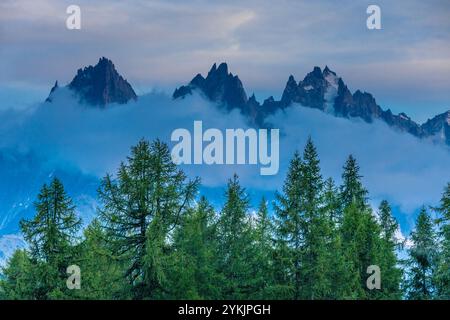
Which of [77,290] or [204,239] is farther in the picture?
[204,239]

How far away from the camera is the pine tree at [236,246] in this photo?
40062mm

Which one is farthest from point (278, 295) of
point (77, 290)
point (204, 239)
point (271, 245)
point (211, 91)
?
point (211, 91)

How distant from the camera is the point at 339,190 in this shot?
51062 millimetres

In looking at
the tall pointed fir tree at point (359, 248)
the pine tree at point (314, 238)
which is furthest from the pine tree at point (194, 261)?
the tall pointed fir tree at point (359, 248)

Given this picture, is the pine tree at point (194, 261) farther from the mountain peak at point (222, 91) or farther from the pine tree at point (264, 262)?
the mountain peak at point (222, 91)

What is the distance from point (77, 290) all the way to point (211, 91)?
157 meters

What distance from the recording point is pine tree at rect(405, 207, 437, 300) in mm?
51250

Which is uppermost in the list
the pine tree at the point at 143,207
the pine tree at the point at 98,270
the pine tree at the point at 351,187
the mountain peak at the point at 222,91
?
the mountain peak at the point at 222,91

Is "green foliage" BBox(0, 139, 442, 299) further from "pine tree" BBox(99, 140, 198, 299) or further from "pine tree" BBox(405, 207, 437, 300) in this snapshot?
"pine tree" BBox(405, 207, 437, 300)

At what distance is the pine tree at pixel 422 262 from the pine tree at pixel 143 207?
67.0 feet

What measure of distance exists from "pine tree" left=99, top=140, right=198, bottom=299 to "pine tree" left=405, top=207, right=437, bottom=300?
20412mm

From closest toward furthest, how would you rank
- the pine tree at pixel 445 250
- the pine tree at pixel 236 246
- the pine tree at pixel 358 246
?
the pine tree at pixel 236 246 < the pine tree at pixel 358 246 < the pine tree at pixel 445 250

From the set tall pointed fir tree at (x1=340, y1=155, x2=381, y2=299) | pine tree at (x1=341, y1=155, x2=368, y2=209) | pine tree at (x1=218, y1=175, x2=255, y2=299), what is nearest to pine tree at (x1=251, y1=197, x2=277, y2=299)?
pine tree at (x1=218, y1=175, x2=255, y2=299)
